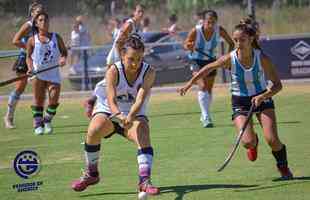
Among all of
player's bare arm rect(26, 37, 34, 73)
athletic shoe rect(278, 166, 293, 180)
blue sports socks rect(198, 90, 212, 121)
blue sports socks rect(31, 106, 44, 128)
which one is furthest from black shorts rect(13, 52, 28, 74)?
athletic shoe rect(278, 166, 293, 180)

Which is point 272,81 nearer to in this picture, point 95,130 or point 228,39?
point 95,130

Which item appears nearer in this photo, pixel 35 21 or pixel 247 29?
pixel 247 29

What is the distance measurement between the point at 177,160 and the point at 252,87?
77.1 inches

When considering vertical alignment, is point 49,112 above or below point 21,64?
below

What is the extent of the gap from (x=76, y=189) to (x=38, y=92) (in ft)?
19.4

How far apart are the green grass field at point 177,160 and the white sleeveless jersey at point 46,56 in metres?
1.03

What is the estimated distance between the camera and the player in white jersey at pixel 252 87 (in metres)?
10.7

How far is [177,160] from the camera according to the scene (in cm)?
1248

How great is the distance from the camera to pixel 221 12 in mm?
39438

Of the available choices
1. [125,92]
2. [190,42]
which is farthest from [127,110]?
[190,42]

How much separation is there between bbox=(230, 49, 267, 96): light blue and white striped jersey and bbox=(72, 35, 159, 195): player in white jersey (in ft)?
4.15

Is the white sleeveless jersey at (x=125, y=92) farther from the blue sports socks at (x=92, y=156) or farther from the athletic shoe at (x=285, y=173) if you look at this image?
the athletic shoe at (x=285, y=173)

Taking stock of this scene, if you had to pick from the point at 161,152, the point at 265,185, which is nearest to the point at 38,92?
the point at 161,152

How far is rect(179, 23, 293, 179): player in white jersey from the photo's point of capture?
10664 mm
